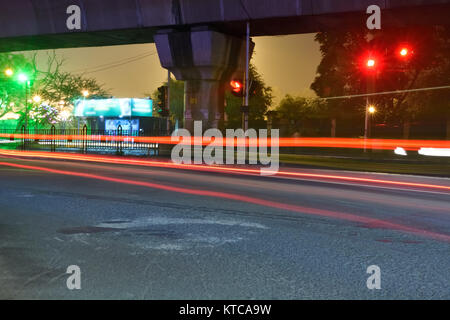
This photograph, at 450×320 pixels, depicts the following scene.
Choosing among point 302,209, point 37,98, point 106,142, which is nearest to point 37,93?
point 37,98

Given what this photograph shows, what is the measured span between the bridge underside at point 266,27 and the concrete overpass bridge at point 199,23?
1.8 inches

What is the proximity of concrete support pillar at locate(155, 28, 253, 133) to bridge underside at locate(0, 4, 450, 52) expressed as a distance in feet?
2.07

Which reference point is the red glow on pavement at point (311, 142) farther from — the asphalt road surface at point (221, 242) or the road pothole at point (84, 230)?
the road pothole at point (84, 230)

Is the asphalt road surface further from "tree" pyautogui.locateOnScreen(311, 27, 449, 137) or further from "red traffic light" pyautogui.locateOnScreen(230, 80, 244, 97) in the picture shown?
"tree" pyautogui.locateOnScreen(311, 27, 449, 137)

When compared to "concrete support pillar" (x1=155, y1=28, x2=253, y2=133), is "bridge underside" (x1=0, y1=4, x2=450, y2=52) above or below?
above

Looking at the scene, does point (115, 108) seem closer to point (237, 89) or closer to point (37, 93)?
point (37, 93)

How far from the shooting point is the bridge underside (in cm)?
2322

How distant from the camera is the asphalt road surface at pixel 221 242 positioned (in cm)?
459

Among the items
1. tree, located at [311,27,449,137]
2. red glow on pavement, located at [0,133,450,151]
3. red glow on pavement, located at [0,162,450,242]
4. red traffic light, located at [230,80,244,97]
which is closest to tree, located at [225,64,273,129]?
tree, located at [311,27,449,137]

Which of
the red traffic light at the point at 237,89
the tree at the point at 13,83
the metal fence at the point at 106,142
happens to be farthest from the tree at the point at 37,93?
the red traffic light at the point at 237,89

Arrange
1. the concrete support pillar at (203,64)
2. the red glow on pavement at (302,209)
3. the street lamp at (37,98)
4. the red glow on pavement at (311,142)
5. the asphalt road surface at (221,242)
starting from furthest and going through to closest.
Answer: the street lamp at (37,98) < the red glow on pavement at (311,142) < the concrete support pillar at (203,64) < the red glow on pavement at (302,209) < the asphalt road surface at (221,242)

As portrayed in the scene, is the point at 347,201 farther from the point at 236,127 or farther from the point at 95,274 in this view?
the point at 236,127

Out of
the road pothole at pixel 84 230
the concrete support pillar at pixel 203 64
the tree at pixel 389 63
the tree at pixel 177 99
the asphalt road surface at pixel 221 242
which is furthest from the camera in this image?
the tree at pixel 177 99
